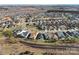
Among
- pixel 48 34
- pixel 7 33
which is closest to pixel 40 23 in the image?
pixel 48 34

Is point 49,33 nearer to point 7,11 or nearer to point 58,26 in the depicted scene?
point 58,26

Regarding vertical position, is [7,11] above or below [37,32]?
above

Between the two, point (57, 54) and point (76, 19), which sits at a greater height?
point (76, 19)

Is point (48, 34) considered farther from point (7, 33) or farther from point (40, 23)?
point (7, 33)

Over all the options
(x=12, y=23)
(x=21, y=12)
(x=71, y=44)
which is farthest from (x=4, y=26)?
(x=71, y=44)

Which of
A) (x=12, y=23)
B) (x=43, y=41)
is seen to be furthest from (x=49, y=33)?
(x=12, y=23)

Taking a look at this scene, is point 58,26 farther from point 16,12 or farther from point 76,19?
point 16,12
